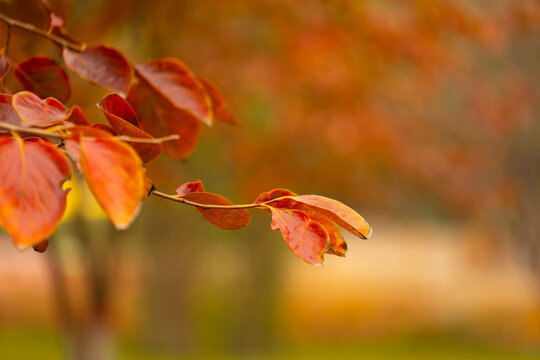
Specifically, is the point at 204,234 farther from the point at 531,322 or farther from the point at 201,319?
the point at 531,322

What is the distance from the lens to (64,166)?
21.0 inches

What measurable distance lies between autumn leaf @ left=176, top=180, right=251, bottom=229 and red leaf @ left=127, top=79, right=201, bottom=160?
0.25m

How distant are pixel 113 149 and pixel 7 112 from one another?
25 cm

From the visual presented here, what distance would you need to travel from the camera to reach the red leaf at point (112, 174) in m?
0.49

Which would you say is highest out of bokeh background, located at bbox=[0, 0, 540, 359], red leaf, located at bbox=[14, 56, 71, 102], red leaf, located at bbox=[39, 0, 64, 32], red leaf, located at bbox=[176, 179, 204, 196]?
bokeh background, located at bbox=[0, 0, 540, 359]

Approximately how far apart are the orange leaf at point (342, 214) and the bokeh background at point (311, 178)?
62cm

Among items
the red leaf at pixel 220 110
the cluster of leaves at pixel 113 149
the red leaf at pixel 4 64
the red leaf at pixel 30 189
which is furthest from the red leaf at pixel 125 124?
the red leaf at pixel 220 110

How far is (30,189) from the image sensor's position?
515mm

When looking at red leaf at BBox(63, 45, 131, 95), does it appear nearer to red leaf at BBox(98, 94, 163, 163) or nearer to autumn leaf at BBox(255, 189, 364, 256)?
red leaf at BBox(98, 94, 163, 163)

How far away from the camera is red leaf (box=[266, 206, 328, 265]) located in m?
0.62

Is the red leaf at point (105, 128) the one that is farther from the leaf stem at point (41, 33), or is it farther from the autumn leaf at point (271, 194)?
the leaf stem at point (41, 33)

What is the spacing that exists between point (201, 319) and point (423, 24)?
7.34 meters

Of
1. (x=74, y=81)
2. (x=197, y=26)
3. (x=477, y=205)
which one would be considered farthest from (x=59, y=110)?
(x=477, y=205)

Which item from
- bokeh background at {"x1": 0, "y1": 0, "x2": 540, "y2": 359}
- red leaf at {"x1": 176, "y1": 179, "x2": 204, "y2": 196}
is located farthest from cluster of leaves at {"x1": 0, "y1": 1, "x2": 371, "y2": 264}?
bokeh background at {"x1": 0, "y1": 0, "x2": 540, "y2": 359}
